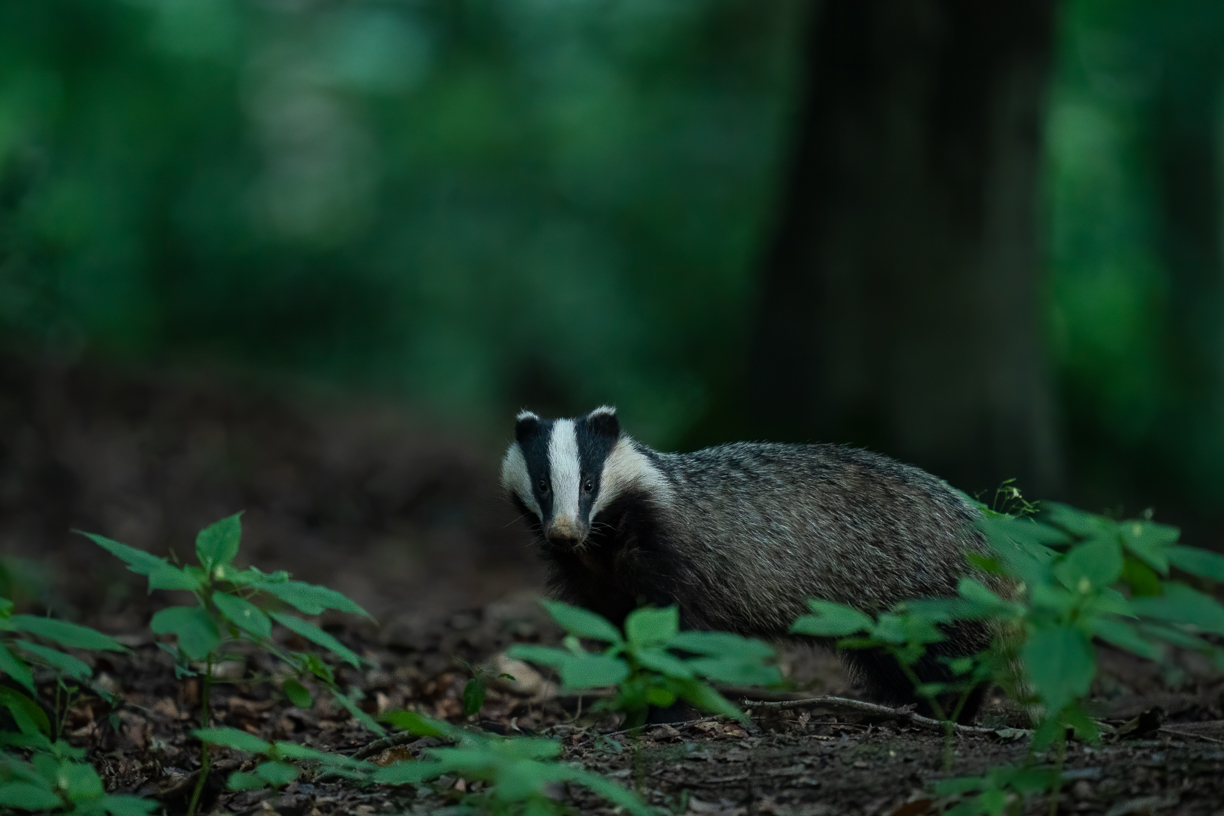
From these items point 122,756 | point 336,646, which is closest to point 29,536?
point 122,756

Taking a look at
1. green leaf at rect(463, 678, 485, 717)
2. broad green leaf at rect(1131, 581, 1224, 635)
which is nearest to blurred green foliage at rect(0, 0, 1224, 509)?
green leaf at rect(463, 678, 485, 717)

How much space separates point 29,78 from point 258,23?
477 centimetres

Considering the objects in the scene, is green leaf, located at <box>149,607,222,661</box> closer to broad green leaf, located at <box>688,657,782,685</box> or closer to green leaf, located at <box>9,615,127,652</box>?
green leaf, located at <box>9,615,127,652</box>

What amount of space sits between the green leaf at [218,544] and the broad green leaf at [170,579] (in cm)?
10

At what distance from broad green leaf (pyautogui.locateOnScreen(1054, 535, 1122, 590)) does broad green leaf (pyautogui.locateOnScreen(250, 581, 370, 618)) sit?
1809 mm

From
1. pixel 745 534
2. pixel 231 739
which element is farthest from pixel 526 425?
pixel 231 739

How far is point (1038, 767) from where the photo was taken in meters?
3.24

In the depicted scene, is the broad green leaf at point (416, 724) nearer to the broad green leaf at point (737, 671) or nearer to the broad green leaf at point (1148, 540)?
the broad green leaf at point (737, 671)

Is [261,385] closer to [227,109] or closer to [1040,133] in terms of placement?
[227,109]

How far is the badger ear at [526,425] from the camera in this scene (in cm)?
532

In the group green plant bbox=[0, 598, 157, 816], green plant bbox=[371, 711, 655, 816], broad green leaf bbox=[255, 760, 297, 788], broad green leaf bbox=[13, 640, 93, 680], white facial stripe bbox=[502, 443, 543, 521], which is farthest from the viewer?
white facial stripe bbox=[502, 443, 543, 521]

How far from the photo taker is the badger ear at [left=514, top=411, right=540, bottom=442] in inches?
209

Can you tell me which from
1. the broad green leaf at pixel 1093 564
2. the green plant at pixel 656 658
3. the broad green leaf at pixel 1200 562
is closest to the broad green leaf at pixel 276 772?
the green plant at pixel 656 658

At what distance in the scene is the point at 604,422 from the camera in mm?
5297
